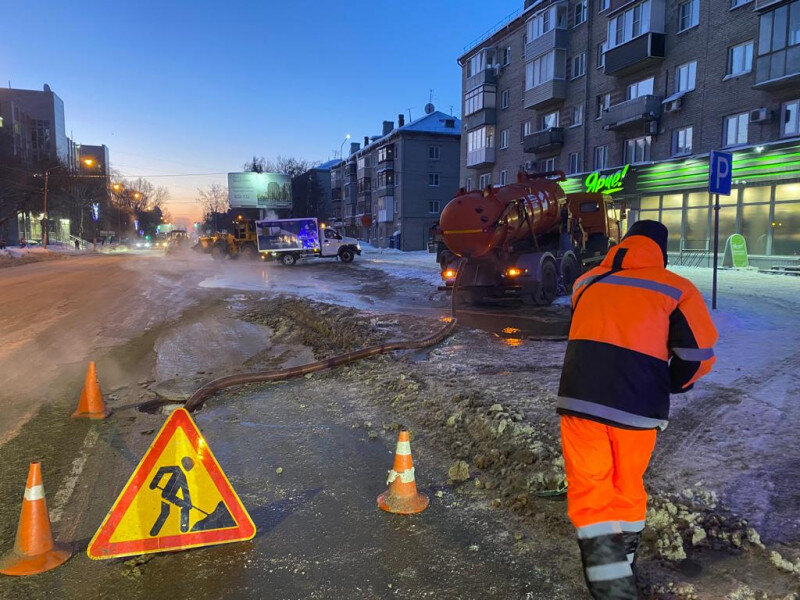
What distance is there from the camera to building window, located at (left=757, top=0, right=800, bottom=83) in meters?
19.4

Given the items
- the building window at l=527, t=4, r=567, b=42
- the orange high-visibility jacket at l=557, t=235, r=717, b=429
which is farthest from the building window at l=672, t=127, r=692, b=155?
the orange high-visibility jacket at l=557, t=235, r=717, b=429

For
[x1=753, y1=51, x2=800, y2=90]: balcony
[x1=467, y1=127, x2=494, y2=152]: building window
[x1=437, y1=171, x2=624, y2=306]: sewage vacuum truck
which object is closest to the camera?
[x1=437, y1=171, x2=624, y2=306]: sewage vacuum truck

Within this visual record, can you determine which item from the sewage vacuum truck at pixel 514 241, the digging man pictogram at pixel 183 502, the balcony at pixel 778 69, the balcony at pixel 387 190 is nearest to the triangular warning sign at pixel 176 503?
the digging man pictogram at pixel 183 502

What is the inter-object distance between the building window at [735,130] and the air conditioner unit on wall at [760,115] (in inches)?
30.3

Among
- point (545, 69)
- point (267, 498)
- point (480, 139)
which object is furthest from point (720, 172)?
point (480, 139)

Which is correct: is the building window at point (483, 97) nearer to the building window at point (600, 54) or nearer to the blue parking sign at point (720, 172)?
the building window at point (600, 54)

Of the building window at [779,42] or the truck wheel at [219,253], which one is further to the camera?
the truck wheel at [219,253]

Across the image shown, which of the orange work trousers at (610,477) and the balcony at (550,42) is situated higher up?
the balcony at (550,42)

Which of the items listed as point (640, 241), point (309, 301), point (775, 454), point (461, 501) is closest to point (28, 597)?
point (461, 501)

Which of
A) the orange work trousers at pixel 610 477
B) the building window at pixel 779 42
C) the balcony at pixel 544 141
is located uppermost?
the building window at pixel 779 42

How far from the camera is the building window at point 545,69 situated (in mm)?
32312

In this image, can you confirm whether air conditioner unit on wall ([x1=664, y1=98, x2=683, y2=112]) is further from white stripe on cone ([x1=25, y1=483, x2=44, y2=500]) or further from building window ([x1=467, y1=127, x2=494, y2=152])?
white stripe on cone ([x1=25, y1=483, x2=44, y2=500])

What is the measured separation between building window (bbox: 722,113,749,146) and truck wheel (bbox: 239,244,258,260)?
25.4 metres

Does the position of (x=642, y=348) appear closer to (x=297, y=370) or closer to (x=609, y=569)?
(x=609, y=569)
